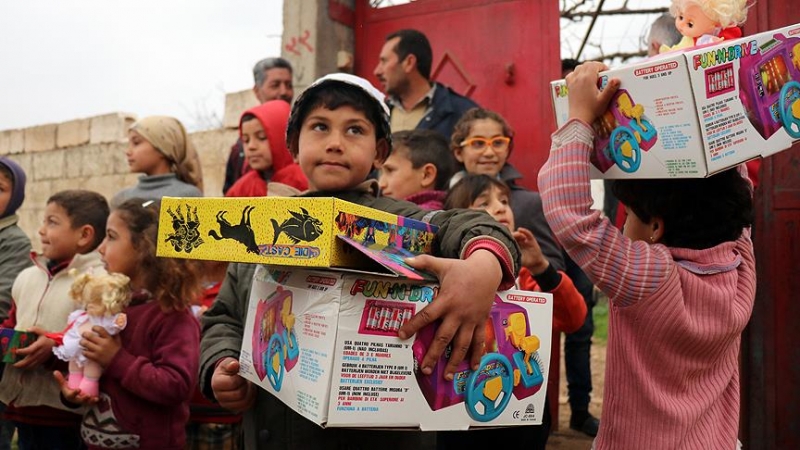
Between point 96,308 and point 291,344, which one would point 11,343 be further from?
point 291,344

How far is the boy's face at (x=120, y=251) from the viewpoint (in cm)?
283

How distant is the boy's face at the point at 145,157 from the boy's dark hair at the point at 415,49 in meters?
1.55

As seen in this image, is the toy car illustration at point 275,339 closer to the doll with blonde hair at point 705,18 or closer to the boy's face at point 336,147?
the boy's face at point 336,147

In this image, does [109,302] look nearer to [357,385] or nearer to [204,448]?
[204,448]

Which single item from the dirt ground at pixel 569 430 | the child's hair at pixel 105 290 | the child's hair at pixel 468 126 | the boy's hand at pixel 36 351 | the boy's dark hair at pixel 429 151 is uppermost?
the child's hair at pixel 468 126

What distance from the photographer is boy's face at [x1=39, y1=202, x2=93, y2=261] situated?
3314 millimetres

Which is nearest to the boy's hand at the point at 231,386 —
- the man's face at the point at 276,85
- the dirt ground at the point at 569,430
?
the dirt ground at the point at 569,430

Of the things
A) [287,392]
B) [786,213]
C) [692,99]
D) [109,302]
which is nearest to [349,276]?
[287,392]

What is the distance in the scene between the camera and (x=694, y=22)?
6.31ft

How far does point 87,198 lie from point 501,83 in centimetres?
278

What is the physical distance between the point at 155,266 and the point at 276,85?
262 cm

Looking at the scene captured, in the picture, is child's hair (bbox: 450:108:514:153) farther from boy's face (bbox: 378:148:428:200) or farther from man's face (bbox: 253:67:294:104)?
man's face (bbox: 253:67:294:104)

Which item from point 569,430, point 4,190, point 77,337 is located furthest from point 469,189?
point 4,190

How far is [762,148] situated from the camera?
156cm
